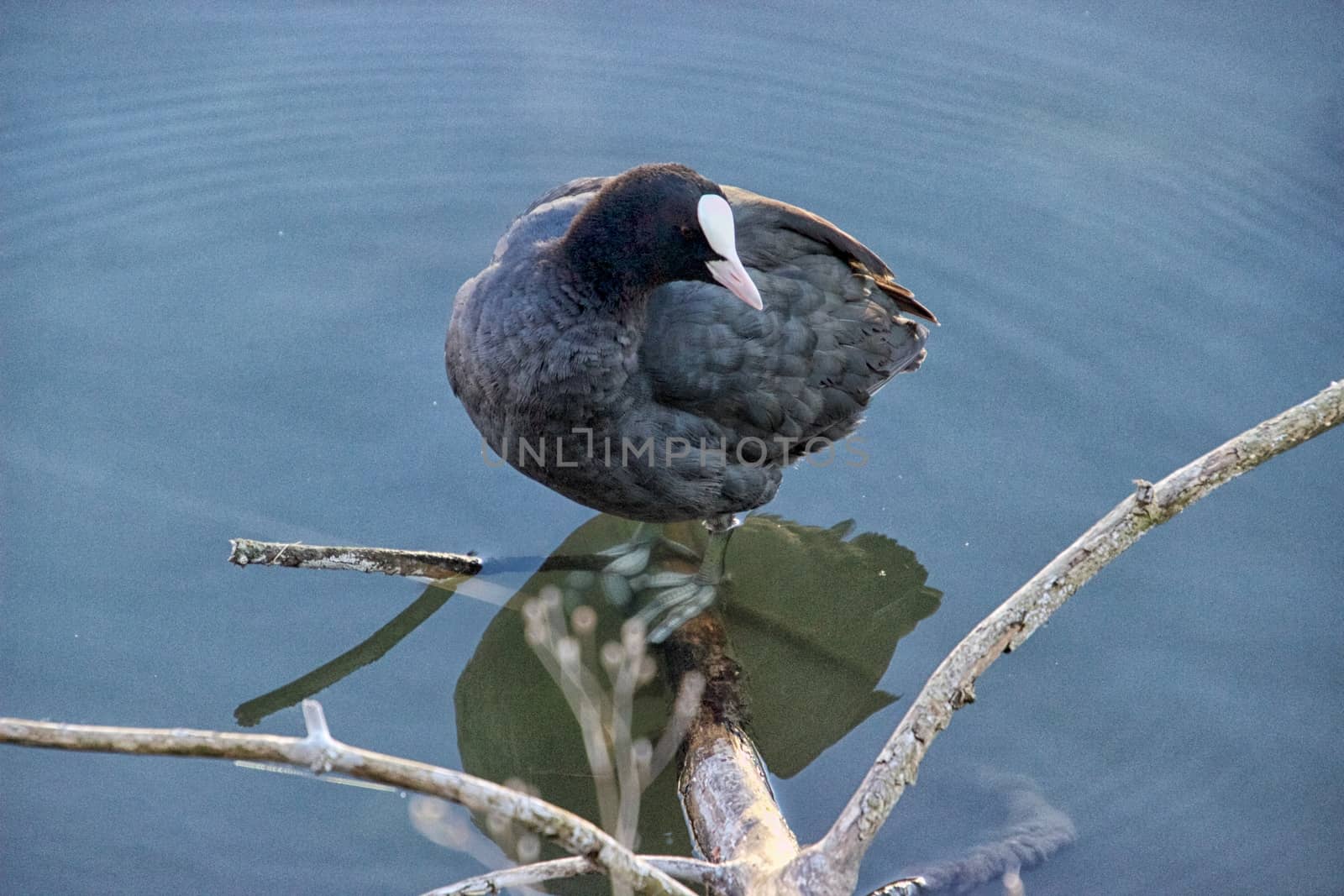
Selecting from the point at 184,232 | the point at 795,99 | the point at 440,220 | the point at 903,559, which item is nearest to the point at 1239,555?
the point at 903,559

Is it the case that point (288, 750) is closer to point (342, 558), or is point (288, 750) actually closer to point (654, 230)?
point (342, 558)

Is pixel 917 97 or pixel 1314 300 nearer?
pixel 1314 300

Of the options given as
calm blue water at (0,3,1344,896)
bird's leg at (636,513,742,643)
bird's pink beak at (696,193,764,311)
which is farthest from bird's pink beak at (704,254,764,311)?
calm blue water at (0,3,1344,896)

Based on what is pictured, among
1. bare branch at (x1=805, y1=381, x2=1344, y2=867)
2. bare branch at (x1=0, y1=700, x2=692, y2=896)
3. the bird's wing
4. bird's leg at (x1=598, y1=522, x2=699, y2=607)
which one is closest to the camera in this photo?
bare branch at (x1=0, y1=700, x2=692, y2=896)

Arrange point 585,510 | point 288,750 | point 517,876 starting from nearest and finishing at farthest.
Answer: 1. point 288,750
2. point 517,876
3. point 585,510

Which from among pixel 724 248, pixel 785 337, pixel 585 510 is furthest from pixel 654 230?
pixel 585 510

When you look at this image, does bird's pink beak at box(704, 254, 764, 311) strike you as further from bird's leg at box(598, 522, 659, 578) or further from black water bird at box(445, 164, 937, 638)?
bird's leg at box(598, 522, 659, 578)

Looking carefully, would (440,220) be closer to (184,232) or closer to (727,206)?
(184,232)
